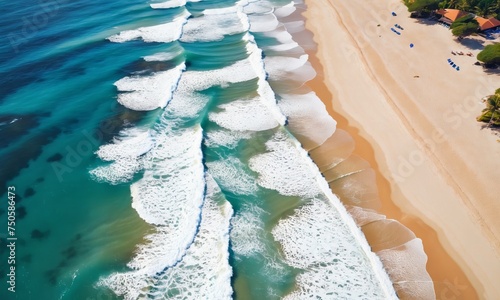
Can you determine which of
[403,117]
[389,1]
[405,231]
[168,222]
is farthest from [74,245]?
[389,1]

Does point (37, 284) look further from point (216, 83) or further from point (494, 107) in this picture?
point (494, 107)

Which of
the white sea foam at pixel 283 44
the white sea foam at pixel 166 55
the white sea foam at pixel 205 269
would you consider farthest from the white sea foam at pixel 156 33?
the white sea foam at pixel 205 269

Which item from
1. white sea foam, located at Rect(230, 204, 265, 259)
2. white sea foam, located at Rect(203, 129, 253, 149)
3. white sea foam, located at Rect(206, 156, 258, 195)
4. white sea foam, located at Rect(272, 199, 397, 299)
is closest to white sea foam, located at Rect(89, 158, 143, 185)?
white sea foam, located at Rect(206, 156, 258, 195)

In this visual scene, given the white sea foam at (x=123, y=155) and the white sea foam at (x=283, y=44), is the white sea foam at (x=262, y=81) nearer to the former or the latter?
the white sea foam at (x=283, y=44)

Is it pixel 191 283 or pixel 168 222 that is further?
pixel 168 222

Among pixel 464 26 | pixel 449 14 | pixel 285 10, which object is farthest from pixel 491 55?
pixel 285 10
